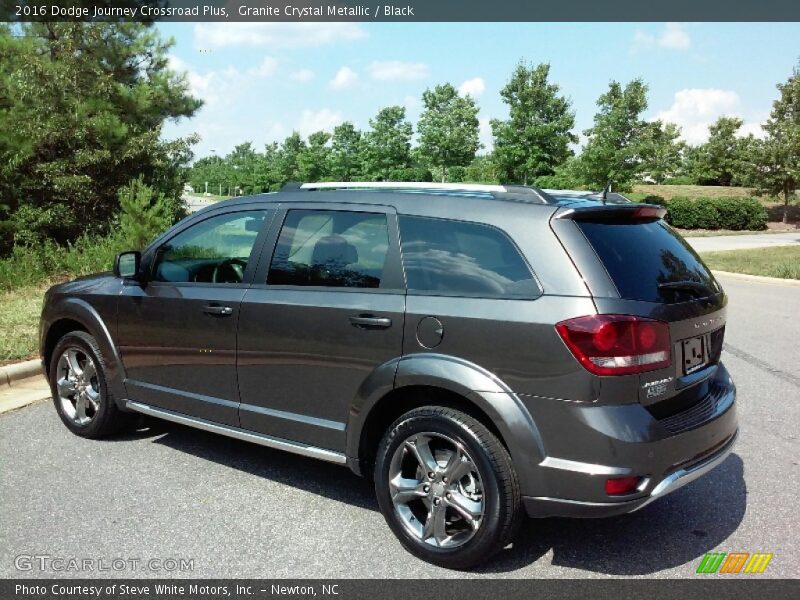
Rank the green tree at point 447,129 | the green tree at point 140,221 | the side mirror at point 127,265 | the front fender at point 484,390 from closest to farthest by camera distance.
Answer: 1. the front fender at point 484,390
2. the side mirror at point 127,265
3. the green tree at point 140,221
4. the green tree at point 447,129

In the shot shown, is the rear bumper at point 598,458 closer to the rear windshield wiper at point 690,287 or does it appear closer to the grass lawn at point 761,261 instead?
the rear windshield wiper at point 690,287

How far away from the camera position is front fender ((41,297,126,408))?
4.88 metres

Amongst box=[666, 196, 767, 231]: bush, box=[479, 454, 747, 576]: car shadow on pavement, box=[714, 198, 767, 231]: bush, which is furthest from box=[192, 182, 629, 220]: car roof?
box=[714, 198, 767, 231]: bush

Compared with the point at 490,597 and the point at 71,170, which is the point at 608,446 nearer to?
the point at 490,597

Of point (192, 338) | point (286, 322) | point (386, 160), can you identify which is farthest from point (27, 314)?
point (386, 160)

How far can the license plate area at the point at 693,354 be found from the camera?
10.9 feet

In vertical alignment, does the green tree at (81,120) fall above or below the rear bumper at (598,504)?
above

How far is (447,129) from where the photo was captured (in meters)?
49.2

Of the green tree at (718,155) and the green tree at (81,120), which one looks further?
the green tree at (718,155)

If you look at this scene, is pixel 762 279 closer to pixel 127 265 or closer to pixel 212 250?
pixel 212 250

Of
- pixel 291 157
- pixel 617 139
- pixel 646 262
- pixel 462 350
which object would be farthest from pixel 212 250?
pixel 291 157

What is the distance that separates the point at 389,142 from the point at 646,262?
1972 inches

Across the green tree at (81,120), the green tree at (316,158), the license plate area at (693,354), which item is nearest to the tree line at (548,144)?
the green tree at (316,158)

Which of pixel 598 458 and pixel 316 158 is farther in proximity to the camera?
pixel 316 158
